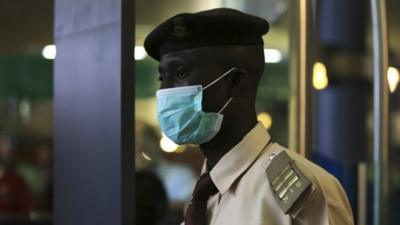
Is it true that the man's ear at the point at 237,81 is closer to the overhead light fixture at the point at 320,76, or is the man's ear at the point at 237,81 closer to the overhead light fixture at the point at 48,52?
the overhead light fixture at the point at 320,76

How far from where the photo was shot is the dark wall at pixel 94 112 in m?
1.92

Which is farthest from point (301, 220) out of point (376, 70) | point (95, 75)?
point (376, 70)

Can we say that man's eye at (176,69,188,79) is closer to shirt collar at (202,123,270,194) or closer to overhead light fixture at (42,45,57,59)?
shirt collar at (202,123,270,194)

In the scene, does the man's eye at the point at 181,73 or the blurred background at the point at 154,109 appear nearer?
the man's eye at the point at 181,73

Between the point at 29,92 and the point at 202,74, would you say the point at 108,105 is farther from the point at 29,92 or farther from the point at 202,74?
the point at 29,92

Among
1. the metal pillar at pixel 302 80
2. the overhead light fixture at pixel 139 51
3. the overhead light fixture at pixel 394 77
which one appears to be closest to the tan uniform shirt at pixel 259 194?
the overhead light fixture at pixel 139 51

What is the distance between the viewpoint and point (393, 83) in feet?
17.3

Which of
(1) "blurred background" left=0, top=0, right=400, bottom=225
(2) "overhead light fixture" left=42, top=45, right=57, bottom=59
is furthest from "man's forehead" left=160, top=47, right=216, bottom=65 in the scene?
(2) "overhead light fixture" left=42, top=45, right=57, bottom=59

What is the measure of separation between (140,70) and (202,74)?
3119 mm

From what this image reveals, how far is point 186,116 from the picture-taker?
1824 millimetres

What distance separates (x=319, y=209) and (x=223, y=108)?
0.35 m

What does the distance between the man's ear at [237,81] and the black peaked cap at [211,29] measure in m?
0.07

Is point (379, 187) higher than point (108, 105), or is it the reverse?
point (108, 105)

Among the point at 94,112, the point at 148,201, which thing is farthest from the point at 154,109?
the point at 94,112
